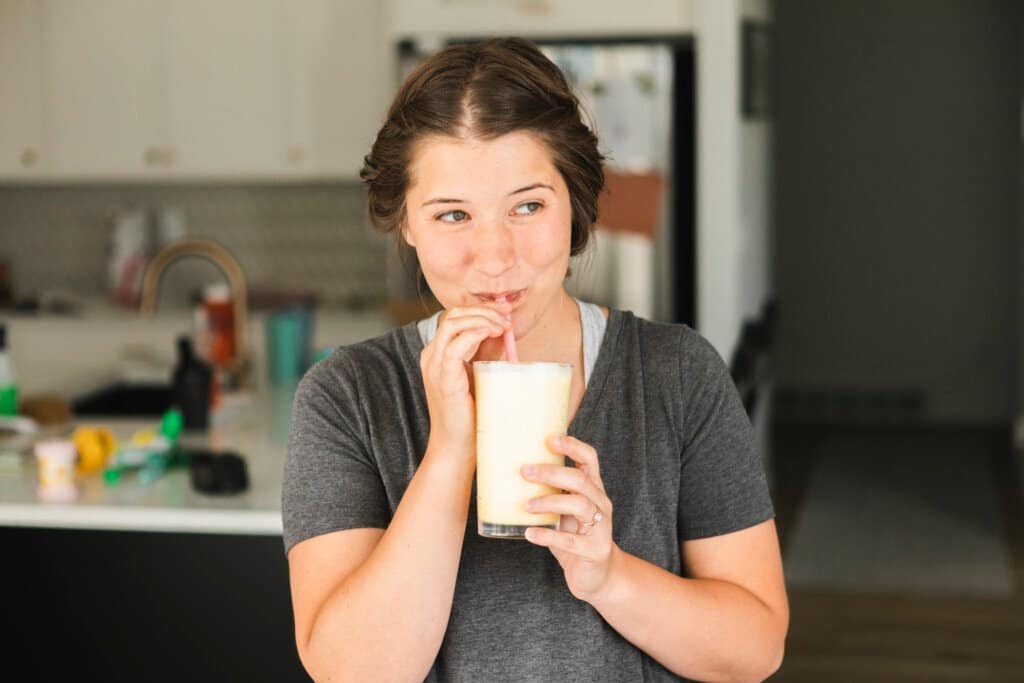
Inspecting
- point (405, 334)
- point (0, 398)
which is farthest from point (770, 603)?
point (0, 398)

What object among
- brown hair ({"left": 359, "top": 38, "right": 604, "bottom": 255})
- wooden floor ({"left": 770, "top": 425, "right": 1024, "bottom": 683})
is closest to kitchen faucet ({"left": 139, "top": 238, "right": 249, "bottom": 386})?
wooden floor ({"left": 770, "top": 425, "right": 1024, "bottom": 683})

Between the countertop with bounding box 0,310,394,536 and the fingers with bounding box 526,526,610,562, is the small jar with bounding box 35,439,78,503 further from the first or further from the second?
the fingers with bounding box 526,526,610,562

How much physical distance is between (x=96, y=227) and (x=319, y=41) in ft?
4.31

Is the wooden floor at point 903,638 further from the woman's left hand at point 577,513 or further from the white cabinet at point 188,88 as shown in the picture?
the woman's left hand at point 577,513

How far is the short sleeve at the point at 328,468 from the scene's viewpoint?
1.30 meters

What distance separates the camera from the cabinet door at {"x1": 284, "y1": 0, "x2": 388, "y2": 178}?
474 cm

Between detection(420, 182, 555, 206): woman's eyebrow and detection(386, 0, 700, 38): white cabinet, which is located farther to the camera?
detection(386, 0, 700, 38): white cabinet

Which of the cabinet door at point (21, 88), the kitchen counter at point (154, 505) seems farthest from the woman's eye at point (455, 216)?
the cabinet door at point (21, 88)

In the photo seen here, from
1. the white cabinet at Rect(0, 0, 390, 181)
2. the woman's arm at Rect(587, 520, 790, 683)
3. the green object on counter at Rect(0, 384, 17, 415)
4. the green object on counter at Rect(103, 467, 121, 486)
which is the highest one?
the white cabinet at Rect(0, 0, 390, 181)

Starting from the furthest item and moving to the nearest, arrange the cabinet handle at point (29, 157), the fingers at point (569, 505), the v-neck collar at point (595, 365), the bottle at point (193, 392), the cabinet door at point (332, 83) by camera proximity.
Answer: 1. the cabinet handle at point (29, 157)
2. the cabinet door at point (332, 83)
3. the bottle at point (193, 392)
4. the v-neck collar at point (595, 365)
5. the fingers at point (569, 505)

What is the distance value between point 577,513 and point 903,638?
10.9ft

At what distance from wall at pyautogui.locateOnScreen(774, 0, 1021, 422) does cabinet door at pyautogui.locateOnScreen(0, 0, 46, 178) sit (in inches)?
156

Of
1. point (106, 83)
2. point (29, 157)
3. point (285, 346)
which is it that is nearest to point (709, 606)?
point (285, 346)

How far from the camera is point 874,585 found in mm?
4676
